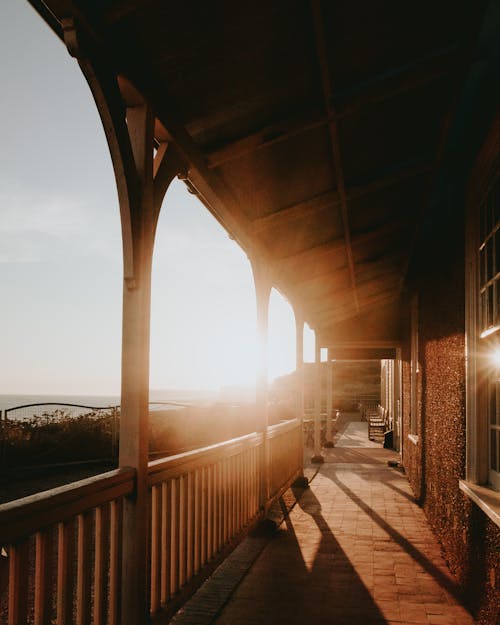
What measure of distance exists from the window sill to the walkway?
81 centimetres

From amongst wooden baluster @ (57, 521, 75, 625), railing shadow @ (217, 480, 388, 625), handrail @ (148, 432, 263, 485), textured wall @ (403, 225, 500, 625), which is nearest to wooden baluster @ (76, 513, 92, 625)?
wooden baluster @ (57, 521, 75, 625)

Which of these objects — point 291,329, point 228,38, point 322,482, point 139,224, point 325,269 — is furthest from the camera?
point 291,329

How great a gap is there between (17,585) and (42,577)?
0.18 m

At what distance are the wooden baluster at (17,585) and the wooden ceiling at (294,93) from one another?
6.36 ft

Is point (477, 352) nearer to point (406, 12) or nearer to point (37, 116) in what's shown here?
point (406, 12)

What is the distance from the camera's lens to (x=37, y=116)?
11.2 ft

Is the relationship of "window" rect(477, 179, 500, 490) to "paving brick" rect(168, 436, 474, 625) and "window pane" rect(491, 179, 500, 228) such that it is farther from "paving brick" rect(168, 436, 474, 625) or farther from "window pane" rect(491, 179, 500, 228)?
"paving brick" rect(168, 436, 474, 625)

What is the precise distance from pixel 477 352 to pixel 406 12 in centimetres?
206

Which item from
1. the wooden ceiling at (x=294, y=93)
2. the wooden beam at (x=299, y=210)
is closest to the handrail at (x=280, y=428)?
the wooden ceiling at (x=294, y=93)

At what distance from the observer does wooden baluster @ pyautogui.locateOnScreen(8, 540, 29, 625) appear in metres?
1.90

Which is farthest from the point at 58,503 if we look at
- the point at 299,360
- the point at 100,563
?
the point at 299,360

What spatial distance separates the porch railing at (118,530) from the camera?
6.42 feet

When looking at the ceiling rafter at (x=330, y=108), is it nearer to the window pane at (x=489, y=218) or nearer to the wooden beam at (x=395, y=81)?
the wooden beam at (x=395, y=81)

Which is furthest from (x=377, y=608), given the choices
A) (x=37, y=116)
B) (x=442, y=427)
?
(x=37, y=116)
